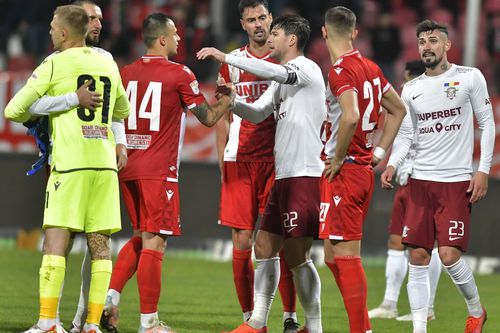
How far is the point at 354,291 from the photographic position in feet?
24.7

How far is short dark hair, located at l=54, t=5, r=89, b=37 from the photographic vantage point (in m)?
7.48

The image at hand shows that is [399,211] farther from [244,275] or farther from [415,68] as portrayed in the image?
[244,275]

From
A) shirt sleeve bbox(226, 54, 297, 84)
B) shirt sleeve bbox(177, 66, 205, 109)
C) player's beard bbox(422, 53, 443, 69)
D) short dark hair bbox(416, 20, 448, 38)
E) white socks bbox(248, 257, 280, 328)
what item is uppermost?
short dark hair bbox(416, 20, 448, 38)

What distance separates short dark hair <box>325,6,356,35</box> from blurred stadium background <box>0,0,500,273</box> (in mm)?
7853

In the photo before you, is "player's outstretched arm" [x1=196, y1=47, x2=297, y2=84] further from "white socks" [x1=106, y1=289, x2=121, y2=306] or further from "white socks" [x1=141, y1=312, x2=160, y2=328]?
"white socks" [x1=106, y1=289, x2=121, y2=306]

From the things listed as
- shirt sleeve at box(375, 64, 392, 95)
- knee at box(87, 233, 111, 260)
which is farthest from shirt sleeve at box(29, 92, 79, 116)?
shirt sleeve at box(375, 64, 392, 95)

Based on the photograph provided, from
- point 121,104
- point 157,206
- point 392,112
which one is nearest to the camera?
point 121,104

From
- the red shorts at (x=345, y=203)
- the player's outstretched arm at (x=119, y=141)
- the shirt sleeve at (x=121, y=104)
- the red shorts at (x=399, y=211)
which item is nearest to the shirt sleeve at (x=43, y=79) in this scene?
the shirt sleeve at (x=121, y=104)

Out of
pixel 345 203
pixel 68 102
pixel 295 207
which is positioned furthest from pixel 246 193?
pixel 68 102

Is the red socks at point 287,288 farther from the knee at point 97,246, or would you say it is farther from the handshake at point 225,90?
the knee at point 97,246

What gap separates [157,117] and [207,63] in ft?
30.3

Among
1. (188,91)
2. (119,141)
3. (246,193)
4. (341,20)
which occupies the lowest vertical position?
(246,193)

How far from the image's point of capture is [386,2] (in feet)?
63.7

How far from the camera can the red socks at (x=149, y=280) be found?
8070 mm
